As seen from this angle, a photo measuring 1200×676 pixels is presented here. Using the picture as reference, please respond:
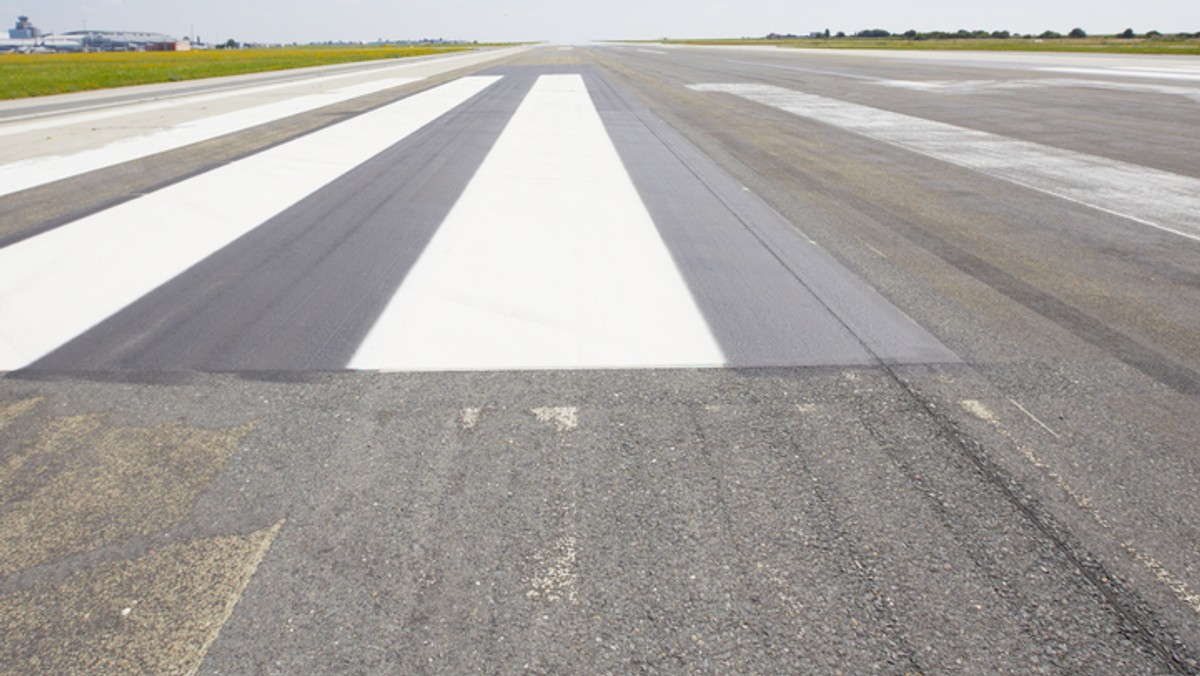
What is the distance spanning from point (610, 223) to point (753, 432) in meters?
3.77

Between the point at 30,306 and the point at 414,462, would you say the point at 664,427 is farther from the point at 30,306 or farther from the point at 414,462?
the point at 30,306

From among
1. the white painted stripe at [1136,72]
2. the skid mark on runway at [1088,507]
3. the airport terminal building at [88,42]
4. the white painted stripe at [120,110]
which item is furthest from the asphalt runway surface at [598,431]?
the airport terminal building at [88,42]

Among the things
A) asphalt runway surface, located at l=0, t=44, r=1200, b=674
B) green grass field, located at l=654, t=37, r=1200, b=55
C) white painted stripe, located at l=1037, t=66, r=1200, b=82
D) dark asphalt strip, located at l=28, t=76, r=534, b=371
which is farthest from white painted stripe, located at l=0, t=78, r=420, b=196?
green grass field, located at l=654, t=37, r=1200, b=55

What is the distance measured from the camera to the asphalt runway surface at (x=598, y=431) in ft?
6.66

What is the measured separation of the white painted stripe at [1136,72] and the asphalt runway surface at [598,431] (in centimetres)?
2430

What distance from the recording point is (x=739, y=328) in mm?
4133

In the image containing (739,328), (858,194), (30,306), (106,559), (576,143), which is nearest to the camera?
(106,559)

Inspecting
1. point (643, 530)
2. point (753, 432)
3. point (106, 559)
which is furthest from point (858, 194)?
point (106, 559)

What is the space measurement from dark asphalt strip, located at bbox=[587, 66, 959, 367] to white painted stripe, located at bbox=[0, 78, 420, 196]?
7265 mm

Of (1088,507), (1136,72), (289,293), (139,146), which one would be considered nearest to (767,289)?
(1088,507)

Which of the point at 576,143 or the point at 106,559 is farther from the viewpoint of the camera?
the point at 576,143

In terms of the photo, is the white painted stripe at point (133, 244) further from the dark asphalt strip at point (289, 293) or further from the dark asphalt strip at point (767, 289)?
the dark asphalt strip at point (767, 289)

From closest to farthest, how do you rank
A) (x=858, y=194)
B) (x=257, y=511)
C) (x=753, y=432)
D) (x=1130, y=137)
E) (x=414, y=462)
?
1. (x=257, y=511)
2. (x=414, y=462)
3. (x=753, y=432)
4. (x=858, y=194)
5. (x=1130, y=137)

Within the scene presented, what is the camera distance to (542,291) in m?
4.75
